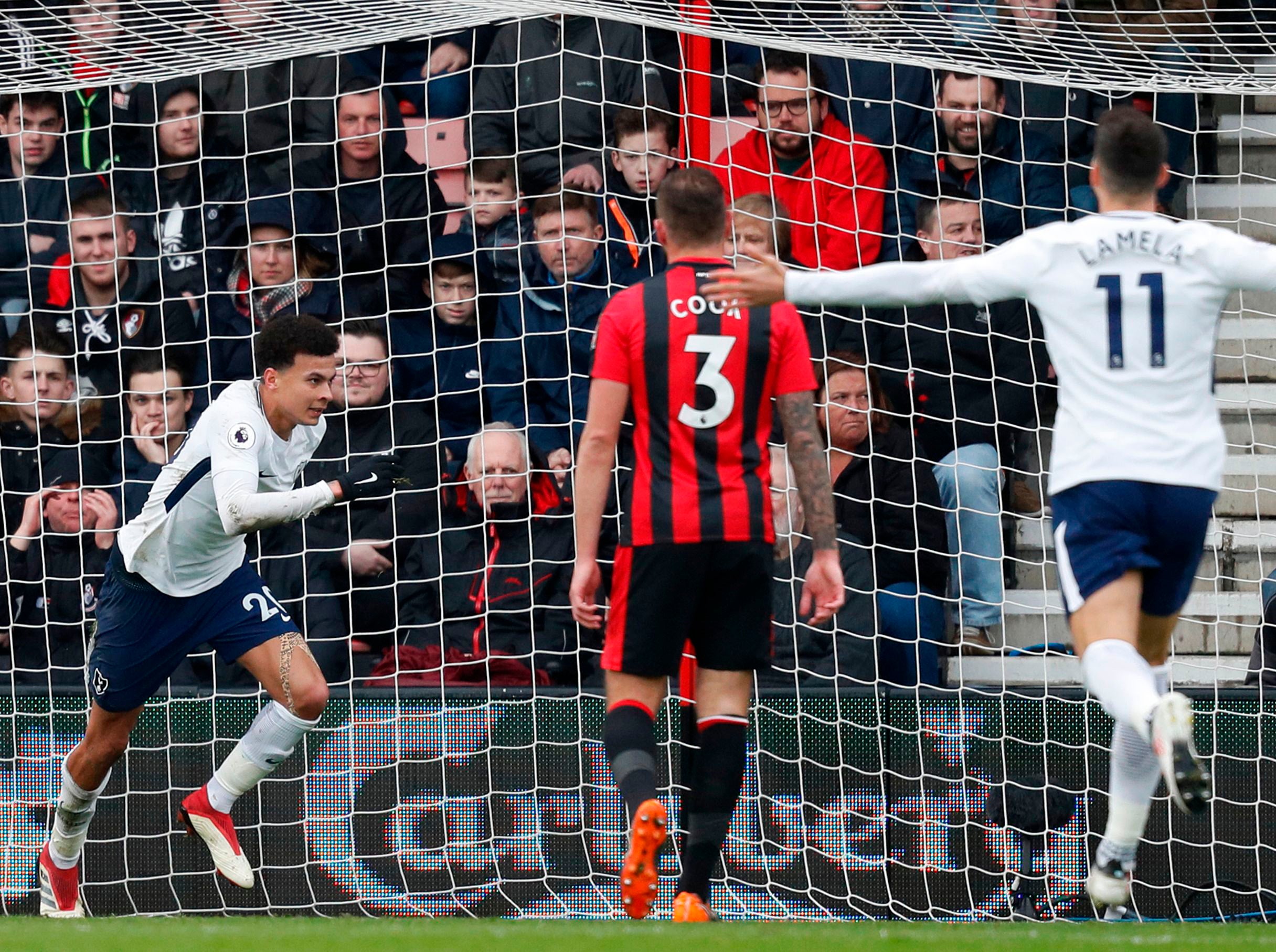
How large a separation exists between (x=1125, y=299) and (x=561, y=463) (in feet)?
12.1

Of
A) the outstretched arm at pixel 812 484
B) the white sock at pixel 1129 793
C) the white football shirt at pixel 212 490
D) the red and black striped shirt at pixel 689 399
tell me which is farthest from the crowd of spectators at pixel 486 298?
the white sock at pixel 1129 793

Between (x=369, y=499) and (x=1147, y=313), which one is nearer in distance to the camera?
(x=1147, y=313)

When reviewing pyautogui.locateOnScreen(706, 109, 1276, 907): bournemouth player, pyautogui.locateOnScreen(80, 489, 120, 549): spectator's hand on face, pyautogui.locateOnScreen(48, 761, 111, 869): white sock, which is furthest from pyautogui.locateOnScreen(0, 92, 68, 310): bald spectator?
pyautogui.locateOnScreen(706, 109, 1276, 907): bournemouth player

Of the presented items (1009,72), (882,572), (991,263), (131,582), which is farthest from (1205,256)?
(131,582)

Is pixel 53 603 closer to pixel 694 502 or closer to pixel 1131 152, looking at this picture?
pixel 694 502

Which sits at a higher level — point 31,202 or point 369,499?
point 31,202

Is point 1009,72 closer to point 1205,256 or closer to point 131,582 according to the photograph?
point 1205,256

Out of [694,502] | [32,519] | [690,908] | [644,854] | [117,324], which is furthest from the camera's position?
[117,324]

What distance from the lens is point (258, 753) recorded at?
19.9 feet

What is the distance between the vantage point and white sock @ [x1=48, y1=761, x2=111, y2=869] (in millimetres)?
6195

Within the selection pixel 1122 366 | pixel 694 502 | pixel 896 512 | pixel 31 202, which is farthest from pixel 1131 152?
pixel 31 202

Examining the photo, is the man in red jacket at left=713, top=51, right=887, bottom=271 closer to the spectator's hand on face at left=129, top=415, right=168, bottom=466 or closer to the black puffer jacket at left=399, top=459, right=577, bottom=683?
the black puffer jacket at left=399, top=459, right=577, bottom=683

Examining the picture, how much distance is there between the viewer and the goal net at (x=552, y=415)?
6793 mm

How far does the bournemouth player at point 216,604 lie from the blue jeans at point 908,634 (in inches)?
93.3
